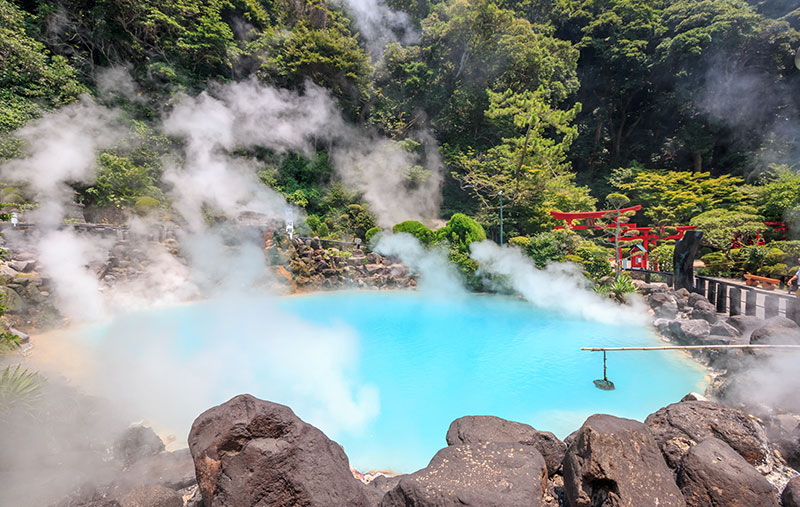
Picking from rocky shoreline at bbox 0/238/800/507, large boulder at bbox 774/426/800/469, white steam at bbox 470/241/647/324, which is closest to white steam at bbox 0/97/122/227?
rocky shoreline at bbox 0/238/800/507

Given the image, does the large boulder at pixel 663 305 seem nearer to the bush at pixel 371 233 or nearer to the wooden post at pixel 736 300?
the wooden post at pixel 736 300

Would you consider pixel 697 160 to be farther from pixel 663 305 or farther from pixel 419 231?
pixel 419 231

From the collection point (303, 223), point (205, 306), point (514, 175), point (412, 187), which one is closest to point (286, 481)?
point (205, 306)

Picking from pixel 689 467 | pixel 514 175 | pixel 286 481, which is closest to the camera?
pixel 286 481

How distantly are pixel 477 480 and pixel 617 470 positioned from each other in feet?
2.59

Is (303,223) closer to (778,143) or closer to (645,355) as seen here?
(645,355)

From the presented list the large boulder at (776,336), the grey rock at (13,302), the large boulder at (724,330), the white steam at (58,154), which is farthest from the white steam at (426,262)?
the white steam at (58,154)

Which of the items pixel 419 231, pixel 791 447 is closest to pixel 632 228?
pixel 419 231

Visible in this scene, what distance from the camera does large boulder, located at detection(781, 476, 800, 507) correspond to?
222 centimetres

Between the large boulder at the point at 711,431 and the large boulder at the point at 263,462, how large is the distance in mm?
2478

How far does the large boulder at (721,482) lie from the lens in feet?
6.70

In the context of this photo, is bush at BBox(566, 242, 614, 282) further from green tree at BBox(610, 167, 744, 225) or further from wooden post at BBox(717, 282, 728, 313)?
green tree at BBox(610, 167, 744, 225)

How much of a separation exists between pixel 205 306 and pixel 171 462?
24.4 ft

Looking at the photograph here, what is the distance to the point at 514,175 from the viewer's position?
49.6ft
